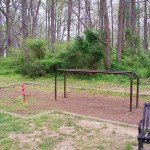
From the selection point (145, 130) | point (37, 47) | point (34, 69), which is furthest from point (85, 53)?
point (145, 130)

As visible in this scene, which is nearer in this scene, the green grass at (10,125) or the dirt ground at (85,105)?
the green grass at (10,125)

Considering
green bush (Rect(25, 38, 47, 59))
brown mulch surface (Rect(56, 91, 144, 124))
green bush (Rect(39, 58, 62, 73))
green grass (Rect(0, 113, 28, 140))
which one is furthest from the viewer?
green bush (Rect(25, 38, 47, 59))

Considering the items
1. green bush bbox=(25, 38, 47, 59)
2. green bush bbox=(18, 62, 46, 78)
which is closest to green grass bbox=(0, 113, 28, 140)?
green bush bbox=(18, 62, 46, 78)

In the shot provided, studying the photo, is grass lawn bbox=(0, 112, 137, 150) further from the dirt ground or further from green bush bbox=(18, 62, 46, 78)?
green bush bbox=(18, 62, 46, 78)

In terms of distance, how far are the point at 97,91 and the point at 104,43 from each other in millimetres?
4028

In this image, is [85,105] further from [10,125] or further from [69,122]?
[10,125]

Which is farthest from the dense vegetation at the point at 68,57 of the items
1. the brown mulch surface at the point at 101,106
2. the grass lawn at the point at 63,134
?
the grass lawn at the point at 63,134

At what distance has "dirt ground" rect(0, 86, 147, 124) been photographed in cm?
509

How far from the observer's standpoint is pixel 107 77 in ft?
33.9

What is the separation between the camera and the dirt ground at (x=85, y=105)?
5094 millimetres

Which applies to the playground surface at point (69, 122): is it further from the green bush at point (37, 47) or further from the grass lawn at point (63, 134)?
the green bush at point (37, 47)

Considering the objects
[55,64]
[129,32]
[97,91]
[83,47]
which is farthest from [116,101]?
[129,32]

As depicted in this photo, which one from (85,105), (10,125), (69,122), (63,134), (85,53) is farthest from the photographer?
(85,53)

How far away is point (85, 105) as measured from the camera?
19.8 ft
